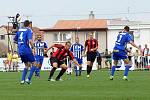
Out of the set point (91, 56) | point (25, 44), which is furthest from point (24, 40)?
point (91, 56)

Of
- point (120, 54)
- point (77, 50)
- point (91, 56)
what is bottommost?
point (91, 56)

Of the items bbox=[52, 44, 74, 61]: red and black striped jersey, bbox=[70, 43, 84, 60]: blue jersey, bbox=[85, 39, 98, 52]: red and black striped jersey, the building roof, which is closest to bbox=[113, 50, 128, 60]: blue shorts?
bbox=[52, 44, 74, 61]: red and black striped jersey

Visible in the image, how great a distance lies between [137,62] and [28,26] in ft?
86.6

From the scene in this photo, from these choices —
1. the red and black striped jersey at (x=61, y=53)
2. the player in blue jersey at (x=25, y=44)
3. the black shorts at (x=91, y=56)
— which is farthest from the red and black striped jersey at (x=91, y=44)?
the player in blue jersey at (x=25, y=44)

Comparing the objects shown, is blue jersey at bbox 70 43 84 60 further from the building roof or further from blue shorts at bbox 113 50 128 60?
the building roof

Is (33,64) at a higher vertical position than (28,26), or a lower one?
lower

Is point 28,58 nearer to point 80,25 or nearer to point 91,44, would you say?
point 91,44

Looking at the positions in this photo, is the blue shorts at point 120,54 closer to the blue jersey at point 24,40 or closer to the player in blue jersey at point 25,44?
the player in blue jersey at point 25,44

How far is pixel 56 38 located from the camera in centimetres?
8212

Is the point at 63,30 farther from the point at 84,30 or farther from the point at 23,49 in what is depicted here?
the point at 23,49

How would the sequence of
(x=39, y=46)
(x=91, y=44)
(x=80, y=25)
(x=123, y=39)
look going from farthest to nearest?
1. (x=80, y=25)
2. (x=39, y=46)
3. (x=91, y=44)
4. (x=123, y=39)

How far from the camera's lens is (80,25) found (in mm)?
87188

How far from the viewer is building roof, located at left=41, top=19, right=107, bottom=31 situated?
81.2m

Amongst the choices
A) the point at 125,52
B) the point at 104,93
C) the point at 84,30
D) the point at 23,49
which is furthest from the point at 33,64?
the point at 84,30
